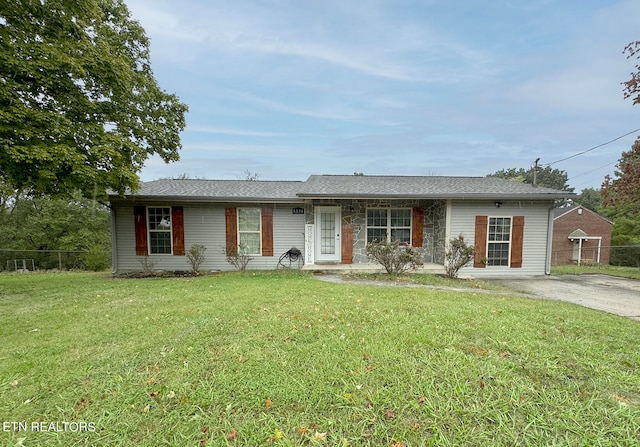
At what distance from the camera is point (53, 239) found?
19.1 metres

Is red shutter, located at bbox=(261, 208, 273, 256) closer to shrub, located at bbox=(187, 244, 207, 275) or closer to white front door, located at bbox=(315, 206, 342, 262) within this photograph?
white front door, located at bbox=(315, 206, 342, 262)

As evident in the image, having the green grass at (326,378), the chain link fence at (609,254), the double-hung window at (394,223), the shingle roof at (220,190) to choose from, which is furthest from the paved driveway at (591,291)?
the chain link fence at (609,254)

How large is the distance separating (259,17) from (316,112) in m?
7.82

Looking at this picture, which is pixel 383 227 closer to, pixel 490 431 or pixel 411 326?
pixel 411 326

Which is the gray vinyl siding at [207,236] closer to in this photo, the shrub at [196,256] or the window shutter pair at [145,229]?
the window shutter pair at [145,229]

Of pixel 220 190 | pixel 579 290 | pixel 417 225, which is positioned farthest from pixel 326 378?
pixel 220 190

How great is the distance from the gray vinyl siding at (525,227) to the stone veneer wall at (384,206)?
66 centimetres

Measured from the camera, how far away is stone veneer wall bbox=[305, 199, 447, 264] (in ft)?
31.0

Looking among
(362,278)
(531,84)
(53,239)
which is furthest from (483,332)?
(53,239)

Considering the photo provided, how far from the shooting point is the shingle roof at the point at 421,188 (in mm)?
8406

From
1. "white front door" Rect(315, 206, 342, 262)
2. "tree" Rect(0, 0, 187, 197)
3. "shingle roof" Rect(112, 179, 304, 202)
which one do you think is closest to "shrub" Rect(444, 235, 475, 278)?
"white front door" Rect(315, 206, 342, 262)

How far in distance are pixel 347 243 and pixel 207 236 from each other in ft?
16.0

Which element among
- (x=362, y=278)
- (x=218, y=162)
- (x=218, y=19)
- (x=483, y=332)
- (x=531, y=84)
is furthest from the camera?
(x=218, y=162)

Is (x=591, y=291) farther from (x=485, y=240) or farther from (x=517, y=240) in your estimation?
(x=485, y=240)
